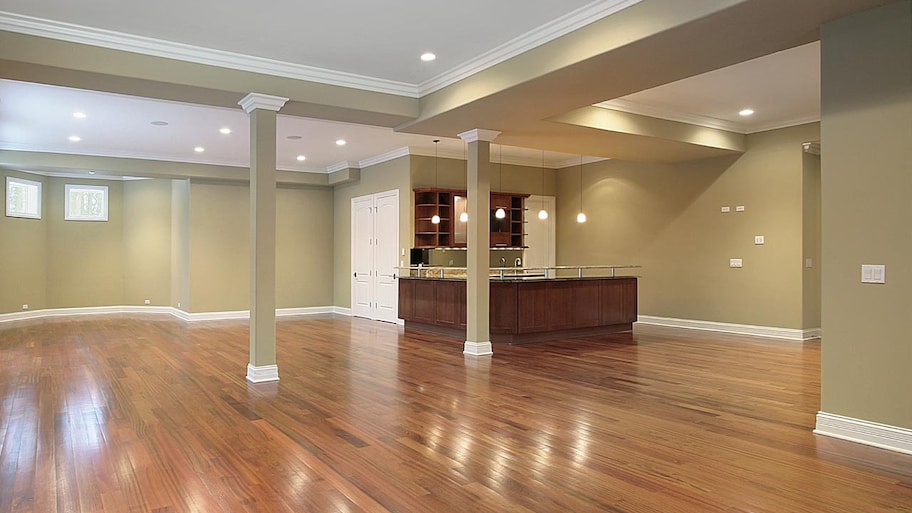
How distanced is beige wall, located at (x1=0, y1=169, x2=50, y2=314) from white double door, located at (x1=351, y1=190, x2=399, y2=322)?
5994 millimetres

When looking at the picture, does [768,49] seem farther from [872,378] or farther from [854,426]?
[854,426]

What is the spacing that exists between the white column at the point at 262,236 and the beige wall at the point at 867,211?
4526 mm

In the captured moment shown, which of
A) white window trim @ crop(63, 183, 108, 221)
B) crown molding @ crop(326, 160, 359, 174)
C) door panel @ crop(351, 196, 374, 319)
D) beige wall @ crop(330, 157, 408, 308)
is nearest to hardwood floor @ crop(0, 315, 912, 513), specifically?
beige wall @ crop(330, 157, 408, 308)

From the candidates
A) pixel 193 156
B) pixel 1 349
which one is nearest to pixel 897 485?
pixel 1 349

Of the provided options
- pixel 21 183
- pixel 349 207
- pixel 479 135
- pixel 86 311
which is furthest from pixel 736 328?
pixel 21 183

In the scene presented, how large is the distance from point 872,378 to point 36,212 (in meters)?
13.2

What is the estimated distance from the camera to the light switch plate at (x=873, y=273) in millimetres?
3570

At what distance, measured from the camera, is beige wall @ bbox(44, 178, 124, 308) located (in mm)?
11633

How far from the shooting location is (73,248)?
11844 millimetres

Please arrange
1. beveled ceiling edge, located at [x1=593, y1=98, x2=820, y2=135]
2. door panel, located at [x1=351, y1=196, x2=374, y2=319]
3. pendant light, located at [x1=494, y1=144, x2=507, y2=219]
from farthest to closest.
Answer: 1. door panel, located at [x1=351, y1=196, x2=374, y2=319]
2. pendant light, located at [x1=494, y1=144, x2=507, y2=219]
3. beveled ceiling edge, located at [x1=593, y1=98, x2=820, y2=135]

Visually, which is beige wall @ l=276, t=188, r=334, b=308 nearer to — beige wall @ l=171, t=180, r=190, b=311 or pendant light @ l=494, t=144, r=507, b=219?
beige wall @ l=171, t=180, r=190, b=311

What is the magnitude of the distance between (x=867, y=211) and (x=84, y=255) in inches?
515

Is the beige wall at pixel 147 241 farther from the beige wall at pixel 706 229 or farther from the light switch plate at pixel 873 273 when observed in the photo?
the light switch plate at pixel 873 273

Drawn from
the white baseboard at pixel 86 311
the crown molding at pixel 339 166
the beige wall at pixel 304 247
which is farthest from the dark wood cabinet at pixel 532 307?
the white baseboard at pixel 86 311
